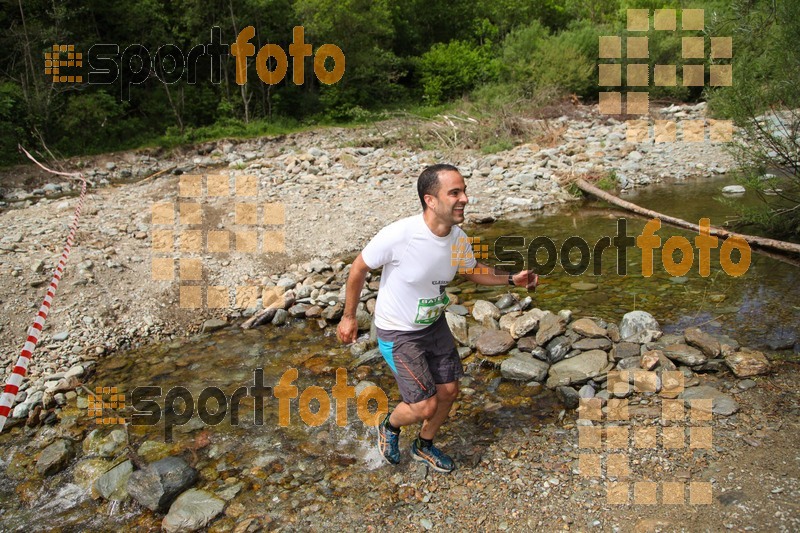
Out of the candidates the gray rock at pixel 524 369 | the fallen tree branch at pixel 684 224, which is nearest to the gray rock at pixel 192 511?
the gray rock at pixel 524 369

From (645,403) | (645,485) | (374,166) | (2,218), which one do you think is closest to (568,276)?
(645,403)

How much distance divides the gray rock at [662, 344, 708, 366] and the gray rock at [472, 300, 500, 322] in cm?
188

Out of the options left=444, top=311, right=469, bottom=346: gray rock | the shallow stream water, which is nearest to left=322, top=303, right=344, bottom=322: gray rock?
the shallow stream water

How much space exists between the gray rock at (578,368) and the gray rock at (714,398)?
2.39ft

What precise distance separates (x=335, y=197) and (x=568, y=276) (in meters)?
5.66

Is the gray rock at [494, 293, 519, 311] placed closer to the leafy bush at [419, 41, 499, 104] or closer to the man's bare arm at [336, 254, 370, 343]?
the man's bare arm at [336, 254, 370, 343]

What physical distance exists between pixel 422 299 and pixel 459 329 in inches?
102

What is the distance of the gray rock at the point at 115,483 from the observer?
12.9 feet

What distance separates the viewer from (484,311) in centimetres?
639

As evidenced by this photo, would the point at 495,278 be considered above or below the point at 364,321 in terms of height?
above

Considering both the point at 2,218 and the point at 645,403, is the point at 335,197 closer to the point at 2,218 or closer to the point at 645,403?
the point at 2,218

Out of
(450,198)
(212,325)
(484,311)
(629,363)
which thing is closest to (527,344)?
(484,311)

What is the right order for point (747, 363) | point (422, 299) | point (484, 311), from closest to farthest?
point (422, 299) → point (747, 363) → point (484, 311)

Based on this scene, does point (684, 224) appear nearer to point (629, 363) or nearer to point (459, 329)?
point (629, 363)
